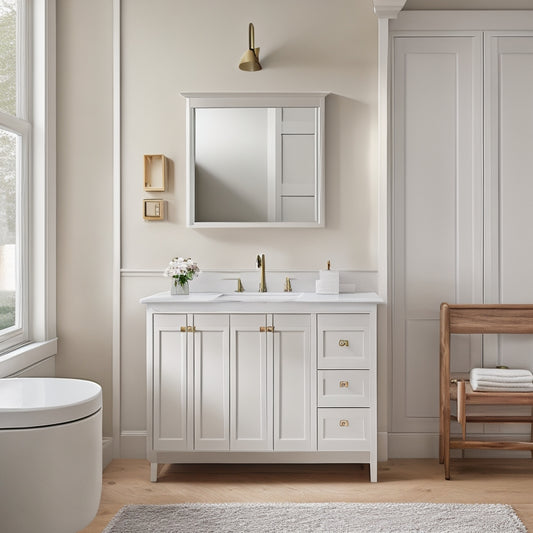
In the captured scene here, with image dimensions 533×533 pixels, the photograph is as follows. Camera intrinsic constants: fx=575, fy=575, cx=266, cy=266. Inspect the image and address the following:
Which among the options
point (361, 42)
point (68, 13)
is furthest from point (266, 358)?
point (68, 13)

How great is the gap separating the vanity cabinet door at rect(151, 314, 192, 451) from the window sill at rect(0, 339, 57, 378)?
62 centimetres

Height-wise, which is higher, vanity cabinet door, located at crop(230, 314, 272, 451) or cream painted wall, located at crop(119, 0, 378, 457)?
cream painted wall, located at crop(119, 0, 378, 457)

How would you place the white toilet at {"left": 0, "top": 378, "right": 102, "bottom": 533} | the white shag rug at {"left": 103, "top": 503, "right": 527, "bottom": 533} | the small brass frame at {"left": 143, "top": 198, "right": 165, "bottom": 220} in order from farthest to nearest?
the small brass frame at {"left": 143, "top": 198, "right": 165, "bottom": 220}
the white shag rug at {"left": 103, "top": 503, "right": 527, "bottom": 533}
the white toilet at {"left": 0, "top": 378, "right": 102, "bottom": 533}

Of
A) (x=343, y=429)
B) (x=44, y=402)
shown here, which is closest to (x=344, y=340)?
(x=343, y=429)

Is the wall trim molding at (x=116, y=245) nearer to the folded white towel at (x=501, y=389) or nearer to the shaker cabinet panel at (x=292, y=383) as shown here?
the shaker cabinet panel at (x=292, y=383)

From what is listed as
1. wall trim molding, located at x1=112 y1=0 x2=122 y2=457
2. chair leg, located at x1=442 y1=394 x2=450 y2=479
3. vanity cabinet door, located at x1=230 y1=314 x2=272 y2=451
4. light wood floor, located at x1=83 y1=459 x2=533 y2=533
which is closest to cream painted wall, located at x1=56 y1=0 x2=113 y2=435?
wall trim molding, located at x1=112 y1=0 x2=122 y2=457

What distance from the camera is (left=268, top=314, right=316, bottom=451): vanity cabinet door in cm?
277

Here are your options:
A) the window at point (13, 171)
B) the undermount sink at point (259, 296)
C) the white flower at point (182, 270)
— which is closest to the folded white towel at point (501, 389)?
the undermount sink at point (259, 296)

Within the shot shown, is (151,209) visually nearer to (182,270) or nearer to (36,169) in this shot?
(182,270)

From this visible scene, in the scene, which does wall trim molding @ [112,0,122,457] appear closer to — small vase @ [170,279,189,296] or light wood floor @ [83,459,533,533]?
light wood floor @ [83,459,533,533]

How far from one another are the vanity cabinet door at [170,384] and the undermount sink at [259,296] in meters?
0.26

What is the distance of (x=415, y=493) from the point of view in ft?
8.87

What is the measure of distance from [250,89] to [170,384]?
5.32ft

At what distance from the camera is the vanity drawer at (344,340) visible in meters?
2.76
